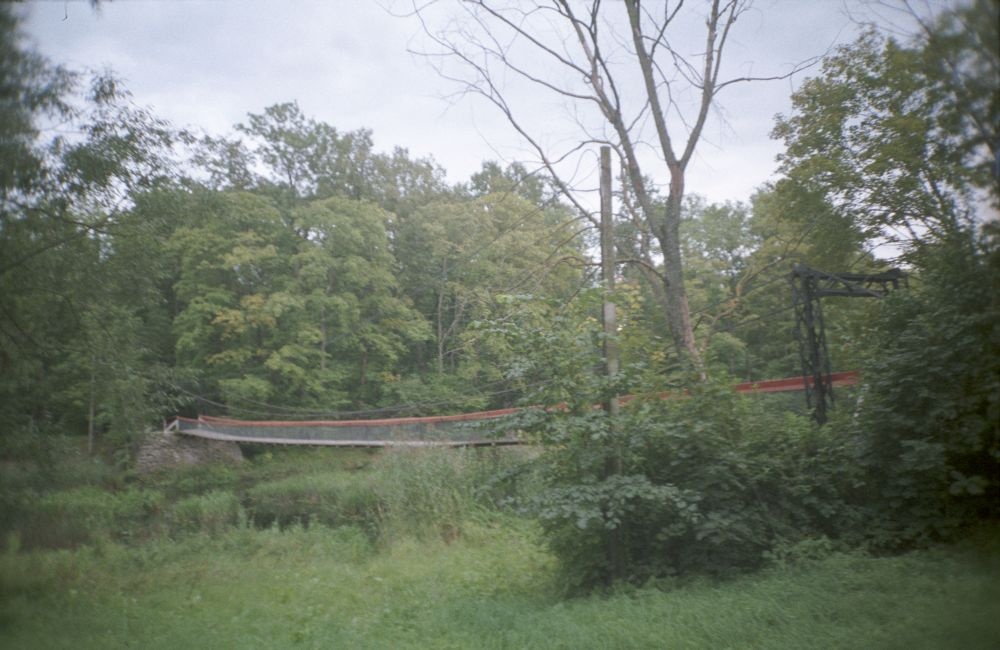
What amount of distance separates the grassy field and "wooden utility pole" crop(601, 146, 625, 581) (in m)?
0.70

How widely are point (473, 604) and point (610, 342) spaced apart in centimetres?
337

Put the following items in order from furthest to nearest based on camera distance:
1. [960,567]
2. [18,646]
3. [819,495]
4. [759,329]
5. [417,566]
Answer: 1. [759,329]
2. [417,566]
3. [819,495]
4. [960,567]
5. [18,646]

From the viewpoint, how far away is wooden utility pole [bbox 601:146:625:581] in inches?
299

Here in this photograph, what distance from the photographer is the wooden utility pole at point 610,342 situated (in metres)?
7.60

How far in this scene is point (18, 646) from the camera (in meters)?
5.26

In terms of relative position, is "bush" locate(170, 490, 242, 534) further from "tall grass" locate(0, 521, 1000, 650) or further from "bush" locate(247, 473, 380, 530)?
"tall grass" locate(0, 521, 1000, 650)

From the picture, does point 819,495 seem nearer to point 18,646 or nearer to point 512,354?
point 512,354

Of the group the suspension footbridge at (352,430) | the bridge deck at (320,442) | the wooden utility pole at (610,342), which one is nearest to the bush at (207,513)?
the bridge deck at (320,442)

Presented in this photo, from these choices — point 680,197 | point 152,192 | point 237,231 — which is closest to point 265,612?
point 152,192

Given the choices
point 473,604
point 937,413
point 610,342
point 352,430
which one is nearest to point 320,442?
point 352,430

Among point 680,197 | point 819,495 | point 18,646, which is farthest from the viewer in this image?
point 680,197

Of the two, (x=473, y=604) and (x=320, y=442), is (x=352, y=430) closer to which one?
(x=320, y=442)

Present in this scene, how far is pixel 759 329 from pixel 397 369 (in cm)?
1328

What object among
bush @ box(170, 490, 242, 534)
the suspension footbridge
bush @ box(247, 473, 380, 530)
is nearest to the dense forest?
the suspension footbridge
